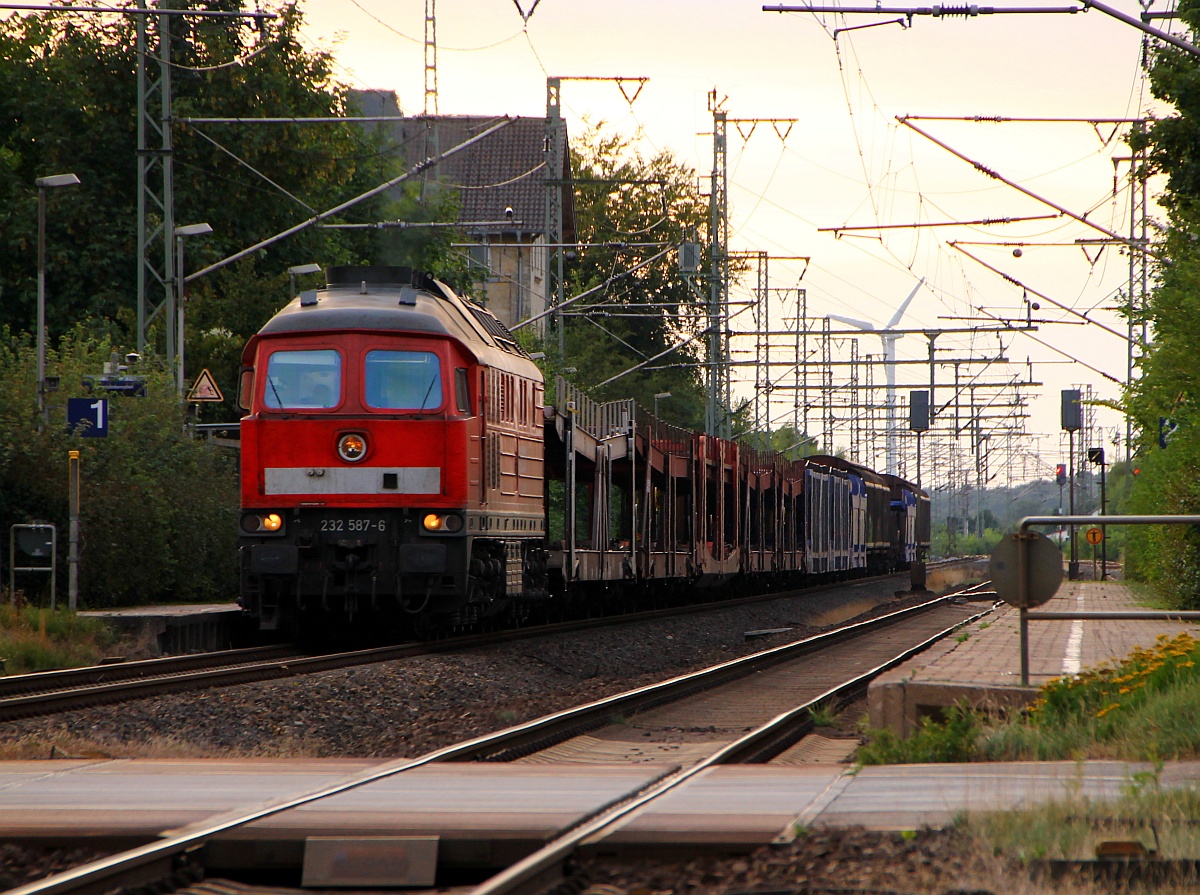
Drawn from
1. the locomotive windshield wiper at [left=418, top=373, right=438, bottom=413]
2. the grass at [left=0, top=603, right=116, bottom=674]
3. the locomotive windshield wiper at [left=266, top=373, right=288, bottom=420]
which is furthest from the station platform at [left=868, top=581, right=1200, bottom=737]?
the grass at [left=0, top=603, right=116, bottom=674]

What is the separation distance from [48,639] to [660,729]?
8262mm

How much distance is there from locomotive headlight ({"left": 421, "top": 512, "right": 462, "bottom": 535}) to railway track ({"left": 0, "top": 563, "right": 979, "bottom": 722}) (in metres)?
1.39

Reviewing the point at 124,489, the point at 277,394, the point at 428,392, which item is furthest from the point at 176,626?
the point at 428,392

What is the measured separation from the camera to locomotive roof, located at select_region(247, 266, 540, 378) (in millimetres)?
17688

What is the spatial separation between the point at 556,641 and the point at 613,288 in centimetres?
5340

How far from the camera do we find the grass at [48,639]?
54.9 feet

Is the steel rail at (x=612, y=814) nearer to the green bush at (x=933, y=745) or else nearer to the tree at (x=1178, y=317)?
the green bush at (x=933, y=745)

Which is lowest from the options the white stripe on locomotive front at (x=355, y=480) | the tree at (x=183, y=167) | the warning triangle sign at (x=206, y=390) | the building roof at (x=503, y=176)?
the white stripe on locomotive front at (x=355, y=480)

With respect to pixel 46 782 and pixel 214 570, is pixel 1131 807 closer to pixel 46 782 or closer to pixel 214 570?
pixel 46 782

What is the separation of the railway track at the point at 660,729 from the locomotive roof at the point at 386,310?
4.87m

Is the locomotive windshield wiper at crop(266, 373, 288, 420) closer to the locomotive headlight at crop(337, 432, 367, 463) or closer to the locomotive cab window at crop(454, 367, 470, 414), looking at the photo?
the locomotive headlight at crop(337, 432, 367, 463)

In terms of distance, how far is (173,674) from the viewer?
15430 mm

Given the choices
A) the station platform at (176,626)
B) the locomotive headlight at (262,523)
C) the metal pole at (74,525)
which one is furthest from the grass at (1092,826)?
the metal pole at (74,525)

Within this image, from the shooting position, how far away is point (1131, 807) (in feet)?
20.9
